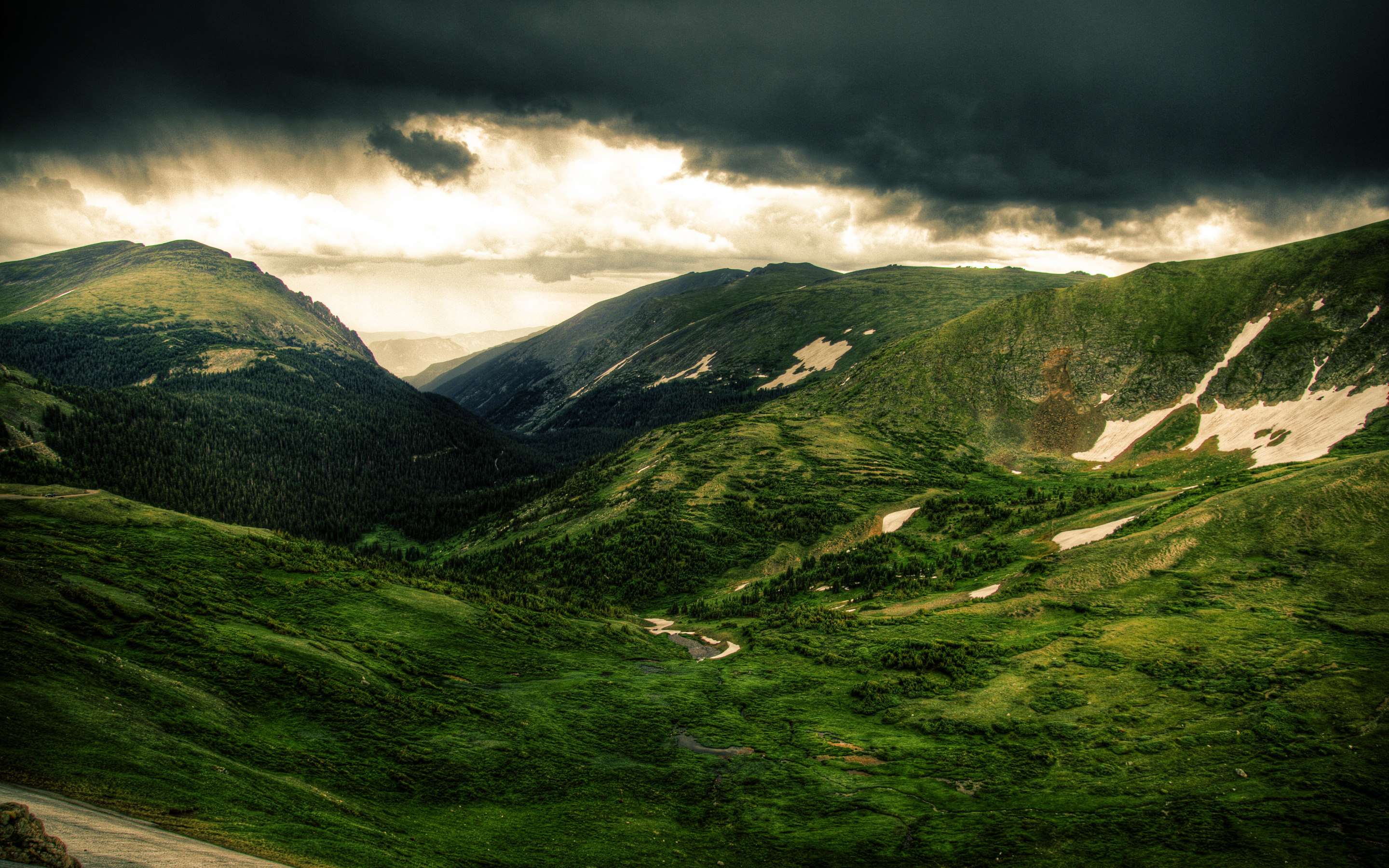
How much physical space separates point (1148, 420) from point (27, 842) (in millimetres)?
243524

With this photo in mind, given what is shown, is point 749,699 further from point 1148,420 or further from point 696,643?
point 1148,420

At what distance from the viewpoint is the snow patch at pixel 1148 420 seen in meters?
191

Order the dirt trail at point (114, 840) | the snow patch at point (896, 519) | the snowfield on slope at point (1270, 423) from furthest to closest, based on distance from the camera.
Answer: the snow patch at point (896, 519) < the snowfield on slope at point (1270, 423) < the dirt trail at point (114, 840)

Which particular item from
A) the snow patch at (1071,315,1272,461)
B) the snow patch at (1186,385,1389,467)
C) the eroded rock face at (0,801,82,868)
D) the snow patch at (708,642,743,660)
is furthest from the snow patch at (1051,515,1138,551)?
the eroded rock face at (0,801,82,868)

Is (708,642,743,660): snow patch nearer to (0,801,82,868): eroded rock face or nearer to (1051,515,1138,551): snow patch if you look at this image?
(1051,515,1138,551): snow patch

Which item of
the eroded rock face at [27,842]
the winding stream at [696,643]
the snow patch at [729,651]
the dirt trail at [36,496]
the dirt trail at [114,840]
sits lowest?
the winding stream at [696,643]

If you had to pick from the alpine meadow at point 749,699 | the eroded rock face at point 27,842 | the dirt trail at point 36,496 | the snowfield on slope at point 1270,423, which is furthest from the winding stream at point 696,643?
the snowfield on slope at point 1270,423

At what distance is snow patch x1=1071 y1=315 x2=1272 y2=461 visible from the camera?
19138 cm

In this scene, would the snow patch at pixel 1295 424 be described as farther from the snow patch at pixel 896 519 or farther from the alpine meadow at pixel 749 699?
the snow patch at pixel 896 519

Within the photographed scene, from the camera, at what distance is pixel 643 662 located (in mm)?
93125

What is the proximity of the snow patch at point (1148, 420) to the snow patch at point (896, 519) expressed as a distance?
70.0m

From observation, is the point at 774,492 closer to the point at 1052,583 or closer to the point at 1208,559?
the point at 1052,583

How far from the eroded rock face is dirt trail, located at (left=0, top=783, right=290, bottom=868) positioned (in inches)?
30.0

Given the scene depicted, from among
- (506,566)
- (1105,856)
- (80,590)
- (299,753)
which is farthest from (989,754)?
(506,566)
